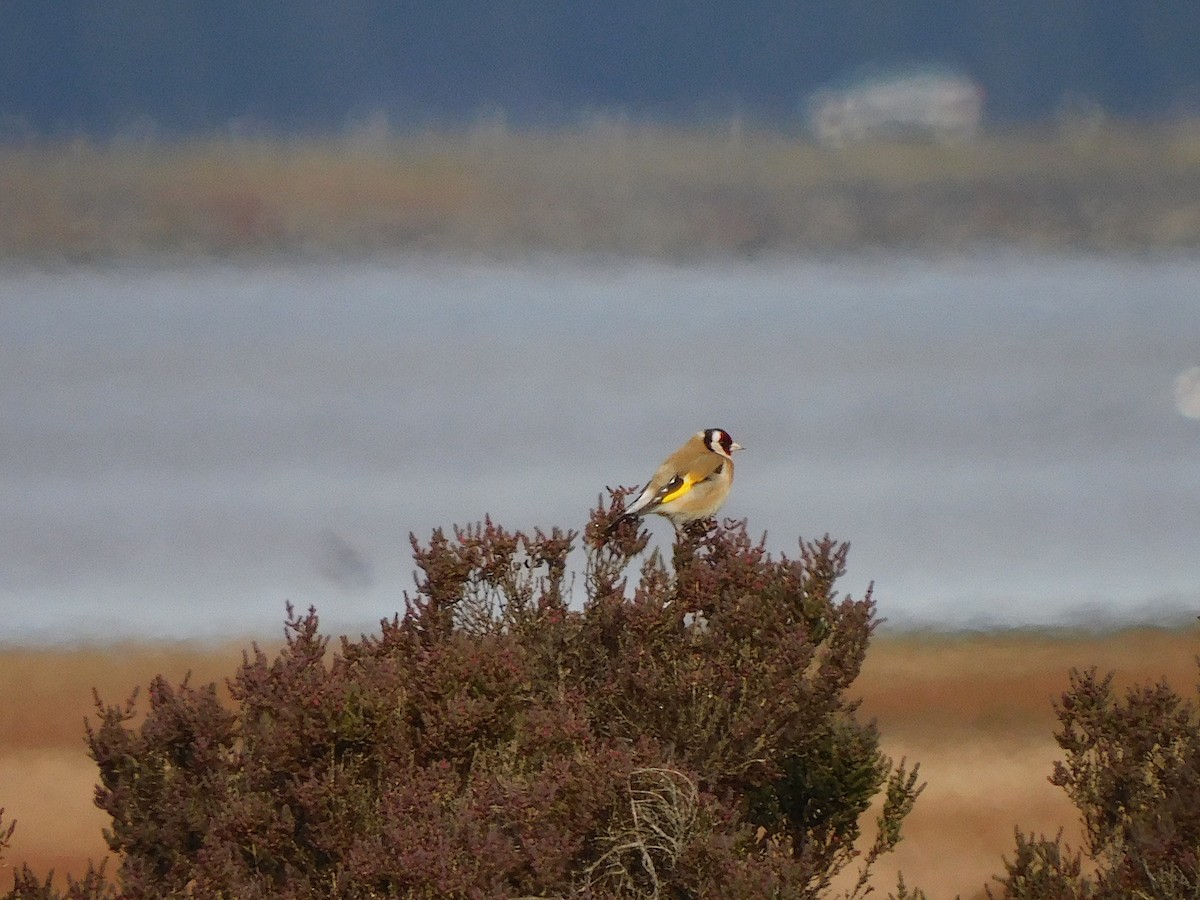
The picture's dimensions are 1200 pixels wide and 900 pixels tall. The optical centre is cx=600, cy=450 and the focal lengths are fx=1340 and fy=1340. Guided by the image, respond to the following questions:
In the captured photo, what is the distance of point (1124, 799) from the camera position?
6883 millimetres

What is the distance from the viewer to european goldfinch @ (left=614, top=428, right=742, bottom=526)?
25.0 ft

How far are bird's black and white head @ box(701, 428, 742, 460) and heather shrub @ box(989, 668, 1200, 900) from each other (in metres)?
2.83

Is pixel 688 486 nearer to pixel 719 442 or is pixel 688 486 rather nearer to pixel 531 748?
pixel 719 442

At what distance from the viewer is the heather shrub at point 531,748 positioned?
5941 mm

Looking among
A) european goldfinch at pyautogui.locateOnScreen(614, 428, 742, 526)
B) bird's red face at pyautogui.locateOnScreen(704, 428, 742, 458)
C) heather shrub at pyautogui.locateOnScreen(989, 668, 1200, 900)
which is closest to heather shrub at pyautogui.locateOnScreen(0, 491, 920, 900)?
european goldfinch at pyautogui.locateOnScreen(614, 428, 742, 526)

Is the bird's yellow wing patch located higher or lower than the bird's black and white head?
lower

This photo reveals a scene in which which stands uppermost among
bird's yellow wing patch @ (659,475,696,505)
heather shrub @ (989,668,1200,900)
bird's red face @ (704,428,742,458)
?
bird's red face @ (704,428,742,458)

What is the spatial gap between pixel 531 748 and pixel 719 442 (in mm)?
3478

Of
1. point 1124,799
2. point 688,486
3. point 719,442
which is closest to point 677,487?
point 688,486

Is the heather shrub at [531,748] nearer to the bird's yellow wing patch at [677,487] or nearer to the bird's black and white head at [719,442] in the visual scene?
the bird's yellow wing patch at [677,487]

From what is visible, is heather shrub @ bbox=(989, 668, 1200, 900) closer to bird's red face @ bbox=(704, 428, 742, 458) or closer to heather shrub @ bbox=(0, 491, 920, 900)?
heather shrub @ bbox=(0, 491, 920, 900)

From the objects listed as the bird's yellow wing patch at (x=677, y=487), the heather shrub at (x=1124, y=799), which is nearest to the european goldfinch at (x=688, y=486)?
the bird's yellow wing patch at (x=677, y=487)

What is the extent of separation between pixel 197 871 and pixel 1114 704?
15.4 feet

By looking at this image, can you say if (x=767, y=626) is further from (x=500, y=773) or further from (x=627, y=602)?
(x=500, y=773)
